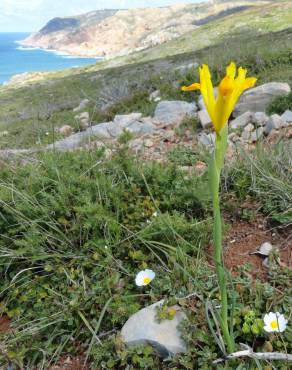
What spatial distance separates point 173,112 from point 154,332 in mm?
5058

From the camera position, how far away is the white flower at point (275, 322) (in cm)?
188

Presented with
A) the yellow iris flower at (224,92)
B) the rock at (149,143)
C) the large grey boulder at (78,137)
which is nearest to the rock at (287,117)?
the rock at (149,143)

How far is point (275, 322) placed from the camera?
195 cm

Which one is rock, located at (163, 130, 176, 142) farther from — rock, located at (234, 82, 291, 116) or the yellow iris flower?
the yellow iris flower

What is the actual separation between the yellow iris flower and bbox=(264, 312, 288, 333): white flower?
106 cm

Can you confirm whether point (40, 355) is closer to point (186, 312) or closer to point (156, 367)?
point (156, 367)

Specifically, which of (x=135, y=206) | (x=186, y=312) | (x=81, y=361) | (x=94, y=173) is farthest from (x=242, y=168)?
(x=81, y=361)

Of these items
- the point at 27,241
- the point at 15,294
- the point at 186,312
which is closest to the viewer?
the point at 186,312

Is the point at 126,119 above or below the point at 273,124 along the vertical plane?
below

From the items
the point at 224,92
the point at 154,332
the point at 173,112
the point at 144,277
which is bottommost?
the point at 154,332

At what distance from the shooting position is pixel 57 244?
2.84 m

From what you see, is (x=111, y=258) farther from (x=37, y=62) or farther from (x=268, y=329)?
(x=37, y=62)

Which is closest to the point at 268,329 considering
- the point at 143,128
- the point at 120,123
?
the point at 143,128

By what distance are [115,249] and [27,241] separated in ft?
2.09
